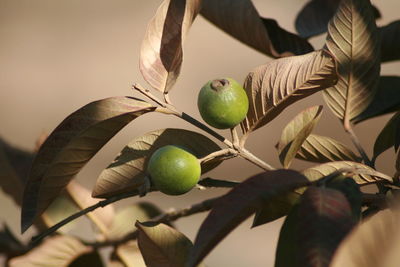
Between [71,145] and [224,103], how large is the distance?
0.20m

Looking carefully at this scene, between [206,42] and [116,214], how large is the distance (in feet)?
11.7

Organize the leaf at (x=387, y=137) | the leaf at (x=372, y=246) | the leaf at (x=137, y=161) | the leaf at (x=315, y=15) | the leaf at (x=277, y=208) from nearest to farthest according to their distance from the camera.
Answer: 1. the leaf at (x=372, y=246)
2. the leaf at (x=277, y=208)
3. the leaf at (x=137, y=161)
4. the leaf at (x=387, y=137)
5. the leaf at (x=315, y=15)

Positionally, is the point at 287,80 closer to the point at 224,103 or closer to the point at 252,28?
the point at 224,103

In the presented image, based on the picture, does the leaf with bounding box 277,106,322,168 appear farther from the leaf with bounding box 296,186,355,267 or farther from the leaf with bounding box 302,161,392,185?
the leaf with bounding box 296,186,355,267

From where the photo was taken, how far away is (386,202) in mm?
733

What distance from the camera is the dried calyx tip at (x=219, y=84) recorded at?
2.52 ft

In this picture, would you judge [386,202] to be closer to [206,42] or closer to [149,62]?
[149,62]

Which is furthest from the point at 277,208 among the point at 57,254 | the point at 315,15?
the point at 315,15

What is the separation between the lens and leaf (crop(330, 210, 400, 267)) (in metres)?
0.42

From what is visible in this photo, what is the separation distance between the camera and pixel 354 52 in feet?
2.90

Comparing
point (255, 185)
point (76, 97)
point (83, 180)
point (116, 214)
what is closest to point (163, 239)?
point (255, 185)

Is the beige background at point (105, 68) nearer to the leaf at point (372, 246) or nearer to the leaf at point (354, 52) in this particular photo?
the leaf at point (354, 52)

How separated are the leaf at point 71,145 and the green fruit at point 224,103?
0.07m

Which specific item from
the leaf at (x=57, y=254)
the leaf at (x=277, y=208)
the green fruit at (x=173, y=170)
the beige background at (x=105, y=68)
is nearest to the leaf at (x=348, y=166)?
the leaf at (x=277, y=208)
